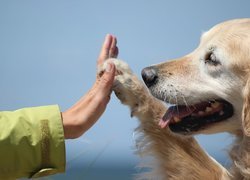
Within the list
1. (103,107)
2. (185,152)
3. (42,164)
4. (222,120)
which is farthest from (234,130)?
(42,164)

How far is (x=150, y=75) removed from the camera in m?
2.40

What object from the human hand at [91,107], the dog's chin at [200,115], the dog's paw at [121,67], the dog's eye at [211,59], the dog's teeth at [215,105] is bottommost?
the dog's chin at [200,115]

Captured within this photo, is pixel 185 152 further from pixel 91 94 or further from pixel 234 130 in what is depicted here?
pixel 91 94

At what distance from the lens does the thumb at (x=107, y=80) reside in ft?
7.26

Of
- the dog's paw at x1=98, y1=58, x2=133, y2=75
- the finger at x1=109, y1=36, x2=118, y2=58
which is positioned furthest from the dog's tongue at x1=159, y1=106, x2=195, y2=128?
the finger at x1=109, y1=36, x2=118, y2=58

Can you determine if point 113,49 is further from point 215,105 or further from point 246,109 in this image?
point 246,109

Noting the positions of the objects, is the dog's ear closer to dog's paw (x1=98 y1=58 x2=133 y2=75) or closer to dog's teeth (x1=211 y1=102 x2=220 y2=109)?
dog's teeth (x1=211 y1=102 x2=220 y2=109)

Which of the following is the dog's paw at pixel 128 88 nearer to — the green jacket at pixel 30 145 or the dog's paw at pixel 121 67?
the dog's paw at pixel 121 67

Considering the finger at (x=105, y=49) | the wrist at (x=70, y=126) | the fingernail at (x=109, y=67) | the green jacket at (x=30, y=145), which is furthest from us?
the finger at (x=105, y=49)

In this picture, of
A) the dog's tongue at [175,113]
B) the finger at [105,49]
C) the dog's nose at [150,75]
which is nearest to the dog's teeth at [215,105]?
the dog's tongue at [175,113]

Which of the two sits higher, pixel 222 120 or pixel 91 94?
pixel 91 94

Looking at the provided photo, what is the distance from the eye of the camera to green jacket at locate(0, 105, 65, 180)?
1537 mm

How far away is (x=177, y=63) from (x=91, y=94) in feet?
2.03

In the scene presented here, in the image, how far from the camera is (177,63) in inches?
98.2
